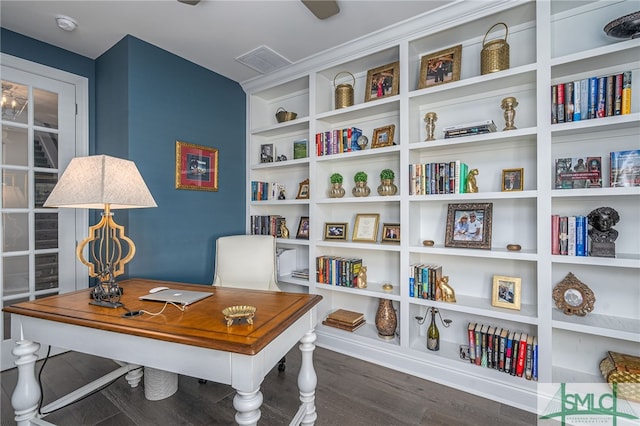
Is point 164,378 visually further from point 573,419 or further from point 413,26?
point 413,26

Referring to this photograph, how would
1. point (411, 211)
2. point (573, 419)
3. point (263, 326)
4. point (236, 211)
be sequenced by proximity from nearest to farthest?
point (263, 326), point (573, 419), point (411, 211), point (236, 211)

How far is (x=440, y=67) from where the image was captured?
2170 millimetres

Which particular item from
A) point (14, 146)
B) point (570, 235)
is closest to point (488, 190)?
point (570, 235)

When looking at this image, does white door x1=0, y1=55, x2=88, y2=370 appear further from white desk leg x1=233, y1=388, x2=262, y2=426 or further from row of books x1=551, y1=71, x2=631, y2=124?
row of books x1=551, y1=71, x2=631, y2=124

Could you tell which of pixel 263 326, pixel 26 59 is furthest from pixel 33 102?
pixel 263 326

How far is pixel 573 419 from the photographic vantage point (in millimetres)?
1635

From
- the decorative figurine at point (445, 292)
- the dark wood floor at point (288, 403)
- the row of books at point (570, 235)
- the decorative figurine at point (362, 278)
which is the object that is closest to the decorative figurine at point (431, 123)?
the row of books at point (570, 235)

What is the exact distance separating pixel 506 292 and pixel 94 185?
8.15ft

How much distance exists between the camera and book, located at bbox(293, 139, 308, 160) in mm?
2936

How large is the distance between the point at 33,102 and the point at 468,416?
3.88 metres

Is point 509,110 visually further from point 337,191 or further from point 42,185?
point 42,185

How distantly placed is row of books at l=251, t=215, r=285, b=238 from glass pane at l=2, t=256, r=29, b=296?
1.86m

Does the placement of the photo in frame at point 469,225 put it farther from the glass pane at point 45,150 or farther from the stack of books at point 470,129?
the glass pane at point 45,150

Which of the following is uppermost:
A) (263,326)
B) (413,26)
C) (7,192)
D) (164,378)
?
(413,26)
